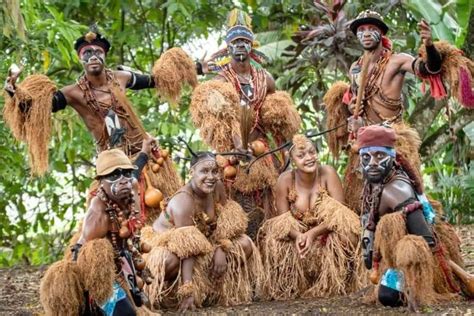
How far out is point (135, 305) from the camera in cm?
478

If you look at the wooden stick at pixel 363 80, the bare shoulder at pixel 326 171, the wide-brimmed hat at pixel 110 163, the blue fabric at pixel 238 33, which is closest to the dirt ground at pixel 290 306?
the bare shoulder at pixel 326 171

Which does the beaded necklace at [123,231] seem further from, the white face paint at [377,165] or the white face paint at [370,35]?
the white face paint at [370,35]

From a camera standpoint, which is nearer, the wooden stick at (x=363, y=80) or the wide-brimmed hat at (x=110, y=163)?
the wide-brimmed hat at (x=110, y=163)

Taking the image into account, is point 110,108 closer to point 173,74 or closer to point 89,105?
point 89,105

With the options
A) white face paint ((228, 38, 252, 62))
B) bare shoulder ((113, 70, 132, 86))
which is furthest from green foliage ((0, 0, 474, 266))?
white face paint ((228, 38, 252, 62))

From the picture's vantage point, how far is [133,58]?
948 centimetres

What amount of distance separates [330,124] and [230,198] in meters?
0.76

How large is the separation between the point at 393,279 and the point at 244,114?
1658 millimetres

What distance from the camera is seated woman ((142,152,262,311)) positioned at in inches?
215

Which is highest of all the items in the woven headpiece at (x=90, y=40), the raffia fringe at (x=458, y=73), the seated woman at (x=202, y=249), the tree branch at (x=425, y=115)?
the woven headpiece at (x=90, y=40)

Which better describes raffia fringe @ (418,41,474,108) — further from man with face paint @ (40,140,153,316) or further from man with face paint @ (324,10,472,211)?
man with face paint @ (40,140,153,316)

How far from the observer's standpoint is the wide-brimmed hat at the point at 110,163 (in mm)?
4758

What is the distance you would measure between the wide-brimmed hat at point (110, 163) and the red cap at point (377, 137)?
114cm

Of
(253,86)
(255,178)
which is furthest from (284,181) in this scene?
(253,86)
